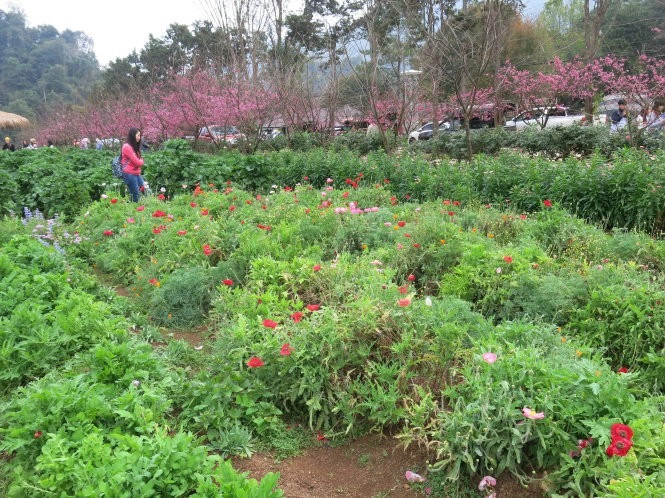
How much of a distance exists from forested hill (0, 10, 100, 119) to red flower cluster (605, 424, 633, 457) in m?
41.0

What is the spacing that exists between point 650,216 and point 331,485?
4.77 meters

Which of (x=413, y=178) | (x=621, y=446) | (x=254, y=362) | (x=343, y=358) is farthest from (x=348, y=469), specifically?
(x=413, y=178)

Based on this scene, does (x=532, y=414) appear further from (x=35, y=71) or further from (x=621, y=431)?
(x=35, y=71)

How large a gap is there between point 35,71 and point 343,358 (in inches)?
2209

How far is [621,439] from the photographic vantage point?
194 centimetres

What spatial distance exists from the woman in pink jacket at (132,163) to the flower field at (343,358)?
3.42 metres

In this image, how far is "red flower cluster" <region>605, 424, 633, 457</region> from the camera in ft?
6.35

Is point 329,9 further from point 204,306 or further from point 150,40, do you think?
point 204,306

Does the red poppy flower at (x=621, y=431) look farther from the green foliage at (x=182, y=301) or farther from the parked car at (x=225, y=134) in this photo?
the parked car at (x=225, y=134)

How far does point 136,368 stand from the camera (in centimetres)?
289

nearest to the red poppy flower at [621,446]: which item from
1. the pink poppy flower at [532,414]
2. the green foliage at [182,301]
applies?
the pink poppy flower at [532,414]

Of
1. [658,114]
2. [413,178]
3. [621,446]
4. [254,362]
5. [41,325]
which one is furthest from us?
[658,114]

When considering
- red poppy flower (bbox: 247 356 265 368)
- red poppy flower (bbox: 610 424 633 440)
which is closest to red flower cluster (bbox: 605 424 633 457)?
red poppy flower (bbox: 610 424 633 440)

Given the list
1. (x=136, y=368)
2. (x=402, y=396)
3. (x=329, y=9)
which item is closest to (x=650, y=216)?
(x=402, y=396)
